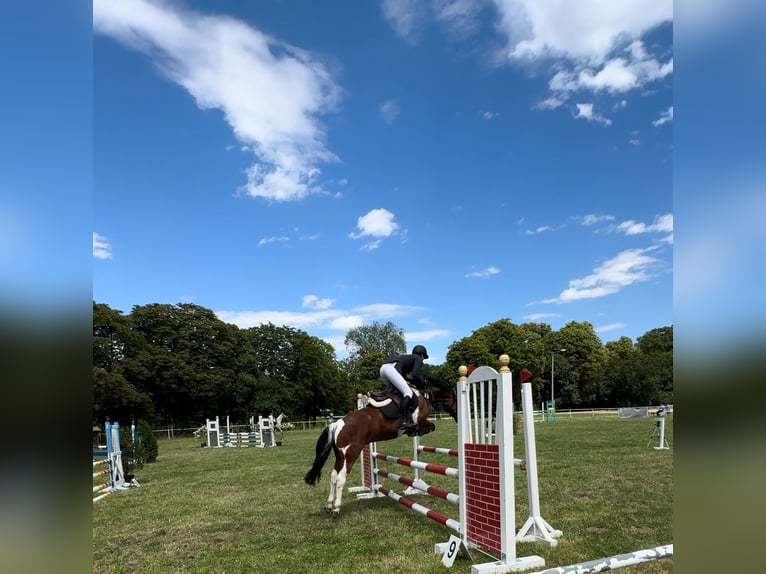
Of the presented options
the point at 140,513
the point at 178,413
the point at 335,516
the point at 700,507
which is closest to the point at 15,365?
the point at 700,507

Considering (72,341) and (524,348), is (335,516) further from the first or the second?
(524,348)

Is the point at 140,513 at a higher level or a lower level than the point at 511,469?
lower

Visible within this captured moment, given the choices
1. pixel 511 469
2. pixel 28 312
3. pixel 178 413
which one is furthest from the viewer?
pixel 178 413

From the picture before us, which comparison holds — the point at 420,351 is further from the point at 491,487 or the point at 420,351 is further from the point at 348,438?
the point at 491,487

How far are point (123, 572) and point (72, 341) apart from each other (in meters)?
5.13

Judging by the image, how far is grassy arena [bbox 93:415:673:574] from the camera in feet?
15.6

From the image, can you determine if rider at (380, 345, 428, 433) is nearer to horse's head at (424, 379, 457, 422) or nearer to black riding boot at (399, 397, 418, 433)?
black riding boot at (399, 397, 418, 433)

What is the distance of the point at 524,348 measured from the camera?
50906mm

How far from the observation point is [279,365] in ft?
156

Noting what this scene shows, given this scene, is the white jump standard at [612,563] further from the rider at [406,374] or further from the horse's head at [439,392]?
the horse's head at [439,392]

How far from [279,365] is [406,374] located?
4242 centimetres

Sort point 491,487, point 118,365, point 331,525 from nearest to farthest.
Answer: point 491,487, point 331,525, point 118,365

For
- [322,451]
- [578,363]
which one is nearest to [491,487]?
[322,451]

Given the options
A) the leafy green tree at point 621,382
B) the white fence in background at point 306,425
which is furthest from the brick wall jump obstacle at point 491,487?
the leafy green tree at point 621,382
